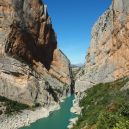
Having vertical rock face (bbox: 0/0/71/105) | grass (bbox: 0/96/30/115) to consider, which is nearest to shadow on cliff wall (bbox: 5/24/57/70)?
vertical rock face (bbox: 0/0/71/105)

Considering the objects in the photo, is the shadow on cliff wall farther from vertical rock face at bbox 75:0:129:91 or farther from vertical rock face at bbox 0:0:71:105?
vertical rock face at bbox 75:0:129:91

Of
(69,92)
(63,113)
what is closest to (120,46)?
(63,113)

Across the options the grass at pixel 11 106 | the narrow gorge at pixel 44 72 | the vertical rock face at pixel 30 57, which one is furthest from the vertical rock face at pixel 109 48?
the grass at pixel 11 106

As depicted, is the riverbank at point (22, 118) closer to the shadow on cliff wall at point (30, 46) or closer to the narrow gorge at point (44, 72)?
the narrow gorge at point (44, 72)

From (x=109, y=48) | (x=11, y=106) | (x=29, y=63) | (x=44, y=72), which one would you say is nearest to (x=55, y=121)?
(x=11, y=106)

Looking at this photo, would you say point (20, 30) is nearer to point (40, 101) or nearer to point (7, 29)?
point (7, 29)

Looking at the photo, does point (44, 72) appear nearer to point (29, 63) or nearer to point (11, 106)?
point (29, 63)
